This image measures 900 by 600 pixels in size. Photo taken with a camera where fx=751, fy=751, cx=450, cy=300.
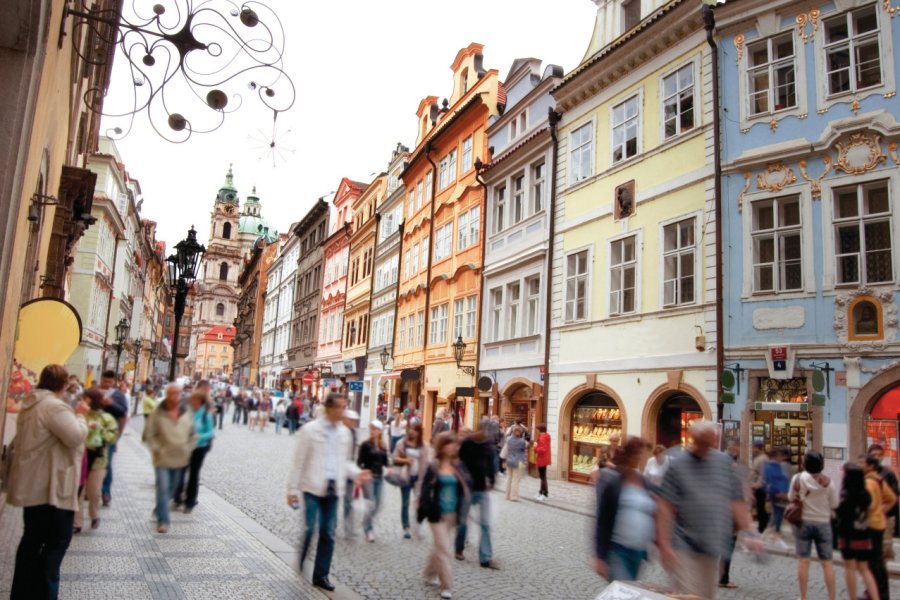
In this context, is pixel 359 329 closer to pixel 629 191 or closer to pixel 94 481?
pixel 629 191

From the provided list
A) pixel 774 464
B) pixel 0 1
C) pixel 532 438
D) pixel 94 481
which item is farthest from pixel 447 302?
pixel 0 1

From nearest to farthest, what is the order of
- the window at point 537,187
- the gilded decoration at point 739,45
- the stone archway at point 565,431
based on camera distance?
the gilded decoration at point 739,45 < the stone archway at point 565,431 < the window at point 537,187

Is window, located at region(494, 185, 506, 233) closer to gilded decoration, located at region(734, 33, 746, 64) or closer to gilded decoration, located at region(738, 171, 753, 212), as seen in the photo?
gilded decoration, located at region(734, 33, 746, 64)

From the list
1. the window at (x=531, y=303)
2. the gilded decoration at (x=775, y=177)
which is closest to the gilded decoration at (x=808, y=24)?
the gilded decoration at (x=775, y=177)

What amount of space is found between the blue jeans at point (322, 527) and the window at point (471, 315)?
20.8m

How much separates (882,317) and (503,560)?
30.1 feet

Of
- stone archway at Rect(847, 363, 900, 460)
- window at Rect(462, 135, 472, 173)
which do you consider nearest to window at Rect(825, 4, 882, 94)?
stone archway at Rect(847, 363, 900, 460)

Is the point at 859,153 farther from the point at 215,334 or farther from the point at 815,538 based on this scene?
the point at 215,334

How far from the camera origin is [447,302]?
3150 cm

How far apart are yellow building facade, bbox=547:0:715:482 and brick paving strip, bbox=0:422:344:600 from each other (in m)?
9.18

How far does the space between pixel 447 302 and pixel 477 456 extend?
21634 millimetres

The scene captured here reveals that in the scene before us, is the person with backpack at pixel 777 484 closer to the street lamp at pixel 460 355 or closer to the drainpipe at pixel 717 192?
the drainpipe at pixel 717 192

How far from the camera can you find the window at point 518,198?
2635cm

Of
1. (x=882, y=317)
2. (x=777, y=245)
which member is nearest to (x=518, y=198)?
(x=777, y=245)
